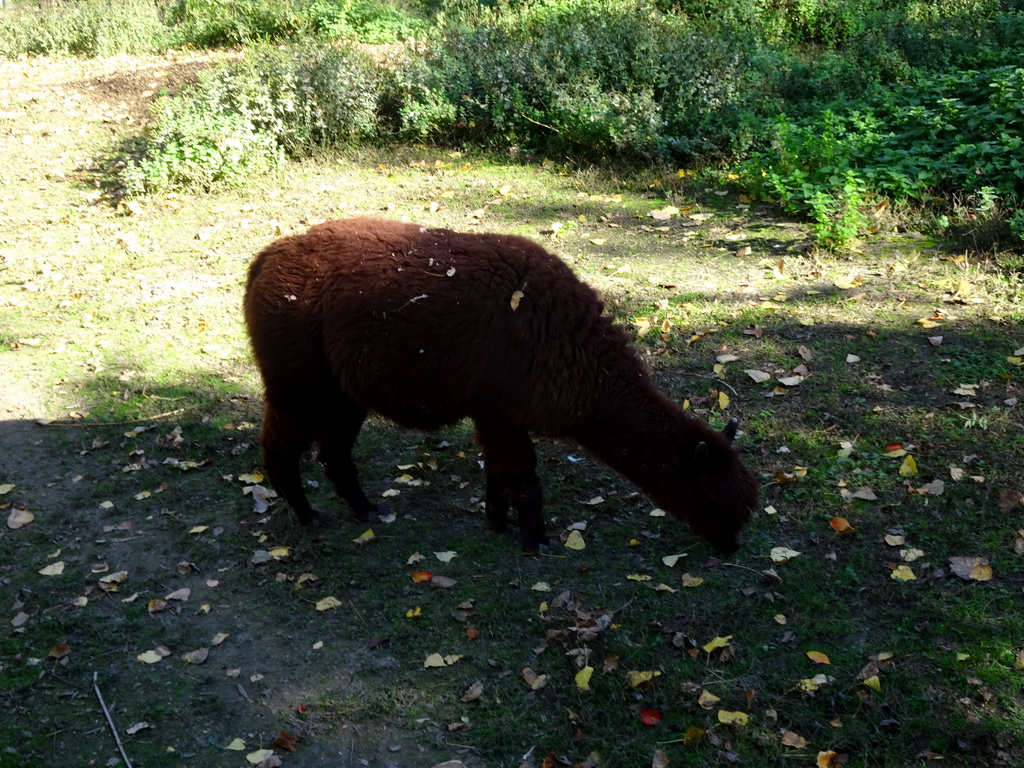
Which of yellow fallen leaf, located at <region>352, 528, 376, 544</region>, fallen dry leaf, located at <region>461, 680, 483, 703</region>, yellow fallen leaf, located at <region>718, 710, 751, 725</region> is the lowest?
fallen dry leaf, located at <region>461, 680, 483, 703</region>

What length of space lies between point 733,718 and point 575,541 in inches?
60.9

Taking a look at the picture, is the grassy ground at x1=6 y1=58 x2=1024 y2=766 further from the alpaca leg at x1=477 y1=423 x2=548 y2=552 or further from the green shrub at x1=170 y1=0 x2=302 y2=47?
the green shrub at x1=170 y1=0 x2=302 y2=47

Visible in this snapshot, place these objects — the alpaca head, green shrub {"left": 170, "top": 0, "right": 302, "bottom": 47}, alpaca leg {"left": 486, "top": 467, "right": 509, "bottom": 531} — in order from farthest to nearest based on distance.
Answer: green shrub {"left": 170, "top": 0, "right": 302, "bottom": 47} → alpaca leg {"left": 486, "top": 467, "right": 509, "bottom": 531} → the alpaca head

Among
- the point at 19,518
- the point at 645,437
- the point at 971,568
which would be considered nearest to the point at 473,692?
the point at 645,437

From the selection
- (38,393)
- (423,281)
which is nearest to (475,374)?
(423,281)

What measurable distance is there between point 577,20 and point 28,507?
30.4ft

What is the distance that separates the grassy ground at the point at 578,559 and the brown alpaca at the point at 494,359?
0.51 metres

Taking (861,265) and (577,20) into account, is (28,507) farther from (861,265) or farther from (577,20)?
(577,20)

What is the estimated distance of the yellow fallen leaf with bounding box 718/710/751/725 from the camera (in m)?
3.88

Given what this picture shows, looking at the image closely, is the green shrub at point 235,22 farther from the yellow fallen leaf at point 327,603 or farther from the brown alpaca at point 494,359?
the yellow fallen leaf at point 327,603

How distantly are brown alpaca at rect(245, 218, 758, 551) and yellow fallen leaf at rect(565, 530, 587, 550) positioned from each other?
6.2 inches

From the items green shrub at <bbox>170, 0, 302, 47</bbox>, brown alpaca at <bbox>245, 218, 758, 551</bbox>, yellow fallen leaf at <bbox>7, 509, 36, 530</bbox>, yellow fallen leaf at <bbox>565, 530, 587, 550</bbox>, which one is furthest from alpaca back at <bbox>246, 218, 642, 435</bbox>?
green shrub at <bbox>170, 0, 302, 47</bbox>

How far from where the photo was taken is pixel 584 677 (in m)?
4.22

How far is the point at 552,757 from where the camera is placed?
3.86 metres
